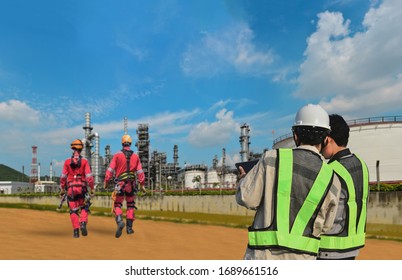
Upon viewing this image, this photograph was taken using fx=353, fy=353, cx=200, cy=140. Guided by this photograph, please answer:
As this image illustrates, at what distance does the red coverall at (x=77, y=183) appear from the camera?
841 centimetres

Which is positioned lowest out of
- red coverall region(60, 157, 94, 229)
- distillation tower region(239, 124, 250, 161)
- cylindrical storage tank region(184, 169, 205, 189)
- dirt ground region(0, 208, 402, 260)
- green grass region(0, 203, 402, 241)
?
cylindrical storage tank region(184, 169, 205, 189)

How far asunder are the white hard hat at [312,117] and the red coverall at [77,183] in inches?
278

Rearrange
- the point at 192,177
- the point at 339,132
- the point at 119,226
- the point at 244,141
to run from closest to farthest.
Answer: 1. the point at 339,132
2. the point at 119,226
3. the point at 244,141
4. the point at 192,177

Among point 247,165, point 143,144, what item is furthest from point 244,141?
point 247,165

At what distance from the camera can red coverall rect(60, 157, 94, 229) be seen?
8.41 meters

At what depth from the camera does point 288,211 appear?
209cm

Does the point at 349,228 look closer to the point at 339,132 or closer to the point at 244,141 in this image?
the point at 339,132

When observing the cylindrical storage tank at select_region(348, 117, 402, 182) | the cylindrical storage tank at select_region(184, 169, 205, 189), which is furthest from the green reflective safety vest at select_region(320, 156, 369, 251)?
the cylindrical storage tank at select_region(184, 169, 205, 189)

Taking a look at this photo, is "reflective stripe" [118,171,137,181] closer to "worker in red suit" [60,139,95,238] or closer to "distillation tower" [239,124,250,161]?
"worker in red suit" [60,139,95,238]

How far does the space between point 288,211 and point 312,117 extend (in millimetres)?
628

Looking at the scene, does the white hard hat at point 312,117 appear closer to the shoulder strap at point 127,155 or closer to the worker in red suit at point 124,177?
the worker in red suit at point 124,177

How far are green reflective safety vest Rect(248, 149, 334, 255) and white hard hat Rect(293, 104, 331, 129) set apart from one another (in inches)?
11.9
